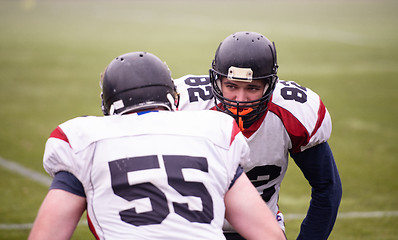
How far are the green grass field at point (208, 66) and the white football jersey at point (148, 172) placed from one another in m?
3.01

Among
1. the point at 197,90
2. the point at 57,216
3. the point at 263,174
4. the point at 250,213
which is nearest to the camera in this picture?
the point at 57,216

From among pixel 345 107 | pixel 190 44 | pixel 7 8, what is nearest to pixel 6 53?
pixel 190 44

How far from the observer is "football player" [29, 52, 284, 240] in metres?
2.11

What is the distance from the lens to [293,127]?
10.6ft

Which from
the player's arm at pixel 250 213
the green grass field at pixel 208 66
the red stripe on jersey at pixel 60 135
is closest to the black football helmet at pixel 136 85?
the red stripe on jersey at pixel 60 135

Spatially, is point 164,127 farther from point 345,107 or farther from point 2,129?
point 345,107

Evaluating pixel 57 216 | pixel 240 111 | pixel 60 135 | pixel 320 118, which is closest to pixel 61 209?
pixel 57 216

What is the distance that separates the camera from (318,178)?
10.9 feet

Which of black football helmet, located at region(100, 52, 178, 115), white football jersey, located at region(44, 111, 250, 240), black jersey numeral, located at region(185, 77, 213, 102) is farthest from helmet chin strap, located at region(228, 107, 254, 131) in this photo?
white football jersey, located at region(44, 111, 250, 240)

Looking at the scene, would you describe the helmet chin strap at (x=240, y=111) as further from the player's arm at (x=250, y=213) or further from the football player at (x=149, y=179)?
the player's arm at (x=250, y=213)

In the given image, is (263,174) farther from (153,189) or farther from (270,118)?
(153,189)

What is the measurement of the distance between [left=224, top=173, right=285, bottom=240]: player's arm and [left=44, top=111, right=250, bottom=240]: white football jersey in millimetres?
54

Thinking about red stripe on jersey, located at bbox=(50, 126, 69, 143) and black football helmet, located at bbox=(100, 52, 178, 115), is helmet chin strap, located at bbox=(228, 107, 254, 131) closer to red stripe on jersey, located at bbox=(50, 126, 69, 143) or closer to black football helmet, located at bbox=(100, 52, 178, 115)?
black football helmet, located at bbox=(100, 52, 178, 115)

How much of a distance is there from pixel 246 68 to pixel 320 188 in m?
0.90
